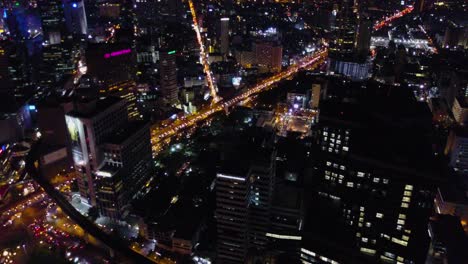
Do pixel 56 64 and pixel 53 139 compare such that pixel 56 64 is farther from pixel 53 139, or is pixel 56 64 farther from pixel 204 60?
pixel 53 139

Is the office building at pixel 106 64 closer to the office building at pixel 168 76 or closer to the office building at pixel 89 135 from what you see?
the office building at pixel 168 76

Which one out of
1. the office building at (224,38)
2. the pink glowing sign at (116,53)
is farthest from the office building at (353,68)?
the pink glowing sign at (116,53)

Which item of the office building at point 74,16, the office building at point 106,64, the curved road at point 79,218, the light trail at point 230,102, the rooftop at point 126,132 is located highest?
the office building at point 74,16

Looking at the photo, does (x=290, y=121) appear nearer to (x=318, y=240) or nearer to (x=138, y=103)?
(x=138, y=103)

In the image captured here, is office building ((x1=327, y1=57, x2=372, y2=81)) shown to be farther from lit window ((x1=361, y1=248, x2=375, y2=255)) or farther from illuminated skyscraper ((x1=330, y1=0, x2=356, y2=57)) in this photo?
lit window ((x1=361, y1=248, x2=375, y2=255))

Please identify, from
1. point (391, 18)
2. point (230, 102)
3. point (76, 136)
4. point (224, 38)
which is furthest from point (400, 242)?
point (391, 18)

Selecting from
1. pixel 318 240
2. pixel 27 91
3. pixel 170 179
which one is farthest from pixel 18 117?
pixel 318 240
